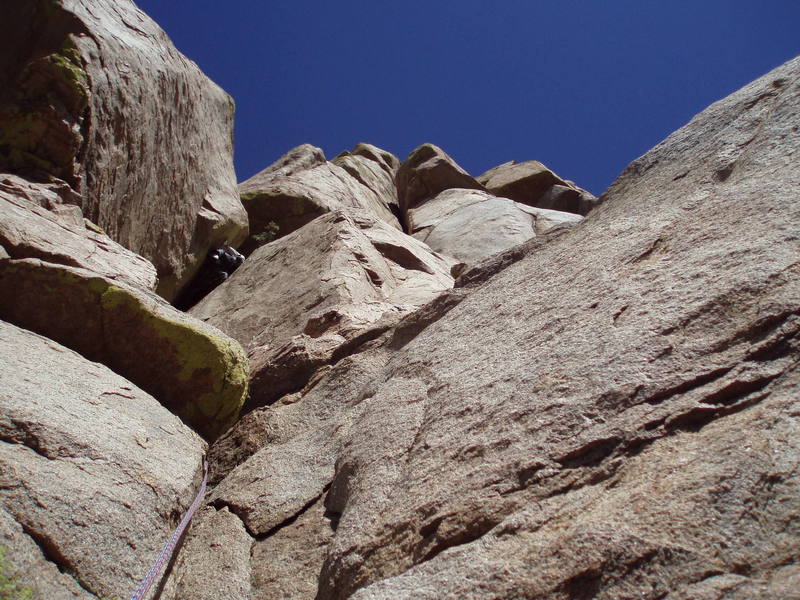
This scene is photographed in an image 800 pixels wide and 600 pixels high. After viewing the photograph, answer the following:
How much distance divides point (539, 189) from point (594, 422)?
24.3 meters

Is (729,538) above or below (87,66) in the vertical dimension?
below

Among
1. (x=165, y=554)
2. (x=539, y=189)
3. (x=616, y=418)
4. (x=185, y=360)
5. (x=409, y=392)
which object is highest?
(x=539, y=189)

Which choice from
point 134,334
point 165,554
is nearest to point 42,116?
point 134,334

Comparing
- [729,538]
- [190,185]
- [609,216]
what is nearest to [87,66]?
[190,185]

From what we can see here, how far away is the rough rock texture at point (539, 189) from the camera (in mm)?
25531

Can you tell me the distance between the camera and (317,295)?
929 centimetres

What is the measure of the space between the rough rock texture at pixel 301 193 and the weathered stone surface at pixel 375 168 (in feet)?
0.23

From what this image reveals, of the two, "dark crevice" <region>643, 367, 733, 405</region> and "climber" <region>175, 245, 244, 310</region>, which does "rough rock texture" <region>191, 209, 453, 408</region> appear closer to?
"climber" <region>175, 245, 244, 310</region>

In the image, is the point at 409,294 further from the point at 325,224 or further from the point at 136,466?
the point at 136,466

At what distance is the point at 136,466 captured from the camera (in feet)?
15.2

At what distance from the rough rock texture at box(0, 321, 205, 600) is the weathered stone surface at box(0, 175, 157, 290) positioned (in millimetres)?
1067

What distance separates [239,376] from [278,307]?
2.82 meters

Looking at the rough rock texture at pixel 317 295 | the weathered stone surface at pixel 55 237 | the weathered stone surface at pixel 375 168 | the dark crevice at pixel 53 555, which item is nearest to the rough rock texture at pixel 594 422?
the rough rock texture at pixel 317 295

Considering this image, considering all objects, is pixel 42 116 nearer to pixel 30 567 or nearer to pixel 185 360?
pixel 185 360
